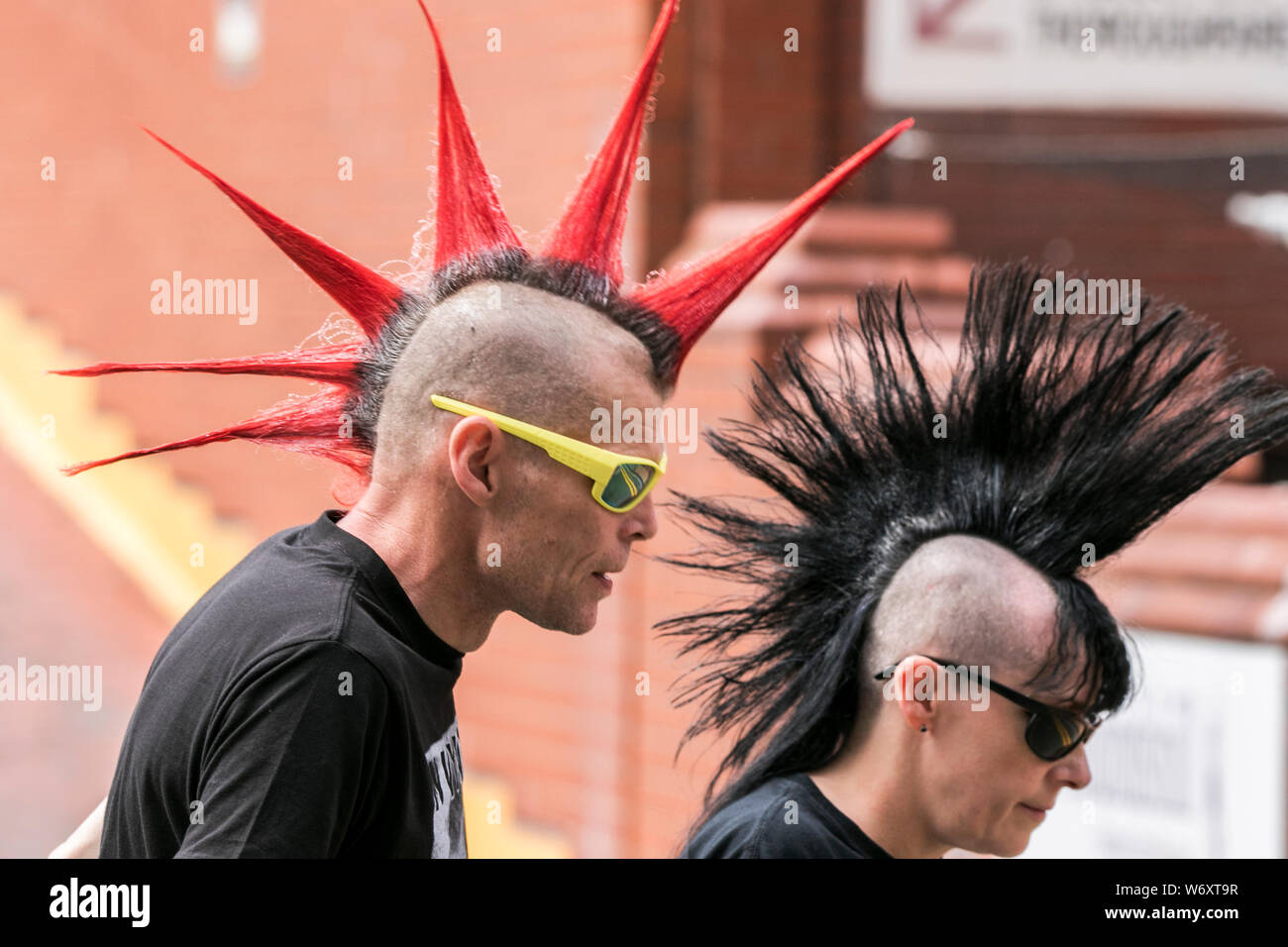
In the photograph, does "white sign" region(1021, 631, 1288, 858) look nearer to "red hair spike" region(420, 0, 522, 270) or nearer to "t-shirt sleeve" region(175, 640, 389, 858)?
"red hair spike" region(420, 0, 522, 270)

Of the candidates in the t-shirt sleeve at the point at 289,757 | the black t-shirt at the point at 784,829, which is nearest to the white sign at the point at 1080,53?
the black t-shirt at the point at 784,829

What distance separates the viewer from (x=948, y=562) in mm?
2979

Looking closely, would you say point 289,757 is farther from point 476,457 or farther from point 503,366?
point 503,366

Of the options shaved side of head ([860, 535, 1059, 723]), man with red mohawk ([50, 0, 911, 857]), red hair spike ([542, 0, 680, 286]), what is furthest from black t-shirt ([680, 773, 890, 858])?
red hair spike ([542, 0, 680, 286])

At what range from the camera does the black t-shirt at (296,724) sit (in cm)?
202

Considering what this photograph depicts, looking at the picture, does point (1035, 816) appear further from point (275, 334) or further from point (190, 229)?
point (190, 229)

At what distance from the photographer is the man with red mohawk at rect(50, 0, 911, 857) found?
208cm

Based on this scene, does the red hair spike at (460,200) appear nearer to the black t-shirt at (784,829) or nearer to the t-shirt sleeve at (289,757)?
the t-shirt sleeve at (289,757)

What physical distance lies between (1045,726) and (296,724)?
1.42 m

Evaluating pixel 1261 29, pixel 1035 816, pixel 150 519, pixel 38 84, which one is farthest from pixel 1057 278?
pixel 38 84

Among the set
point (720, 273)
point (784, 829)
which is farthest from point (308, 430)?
point (784, 829)

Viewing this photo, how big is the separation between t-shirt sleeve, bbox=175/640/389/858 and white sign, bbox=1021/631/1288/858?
326cm

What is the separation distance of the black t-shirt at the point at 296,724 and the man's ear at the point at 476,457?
17 cm

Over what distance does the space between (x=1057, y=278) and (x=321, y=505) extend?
5.01 meters
